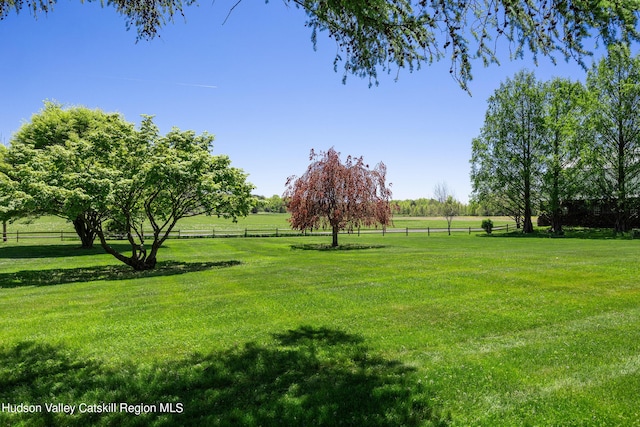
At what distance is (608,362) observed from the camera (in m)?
5.99

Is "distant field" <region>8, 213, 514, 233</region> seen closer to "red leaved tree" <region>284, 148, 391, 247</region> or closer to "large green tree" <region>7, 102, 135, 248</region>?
"red leaved tree" <region>284, 148, 391, 247</region>

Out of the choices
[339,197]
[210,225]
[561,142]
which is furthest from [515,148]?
[210,225]

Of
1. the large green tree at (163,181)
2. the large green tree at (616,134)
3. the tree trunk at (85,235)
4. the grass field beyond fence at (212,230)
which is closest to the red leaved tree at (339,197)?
the grass field beyond fence at (212,230)

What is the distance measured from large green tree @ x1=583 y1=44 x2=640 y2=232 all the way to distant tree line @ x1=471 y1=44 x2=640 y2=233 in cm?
8

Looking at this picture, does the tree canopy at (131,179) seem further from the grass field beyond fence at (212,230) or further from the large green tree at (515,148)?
the large green tree at (515,148)

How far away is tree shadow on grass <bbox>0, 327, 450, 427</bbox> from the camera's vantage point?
4.53 meters

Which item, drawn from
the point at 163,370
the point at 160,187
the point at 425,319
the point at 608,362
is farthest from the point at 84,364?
the point at 160,187

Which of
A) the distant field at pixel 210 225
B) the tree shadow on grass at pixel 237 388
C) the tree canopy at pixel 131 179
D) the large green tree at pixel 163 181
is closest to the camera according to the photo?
the tree shadow on grass at pixel 237 388

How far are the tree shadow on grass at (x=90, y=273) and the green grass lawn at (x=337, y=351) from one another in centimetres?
246

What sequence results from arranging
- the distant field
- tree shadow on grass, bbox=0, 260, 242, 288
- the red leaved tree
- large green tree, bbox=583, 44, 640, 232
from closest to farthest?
1. tree shadow on grass, bbox=0, 260, 242, 288
2. the red leaved tree
3. large green tree, bbox=583, 44, 640, 232
4. the distant field

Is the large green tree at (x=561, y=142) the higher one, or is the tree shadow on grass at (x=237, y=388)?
the large green tree at (x=561, y=142)

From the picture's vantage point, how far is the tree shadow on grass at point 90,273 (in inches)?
622

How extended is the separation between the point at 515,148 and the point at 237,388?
48.6 m

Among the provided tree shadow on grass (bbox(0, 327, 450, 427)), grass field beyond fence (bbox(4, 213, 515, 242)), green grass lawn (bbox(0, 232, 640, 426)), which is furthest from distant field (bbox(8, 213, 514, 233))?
tree shadow on grass (bbox(0, 327, 450, 427))
